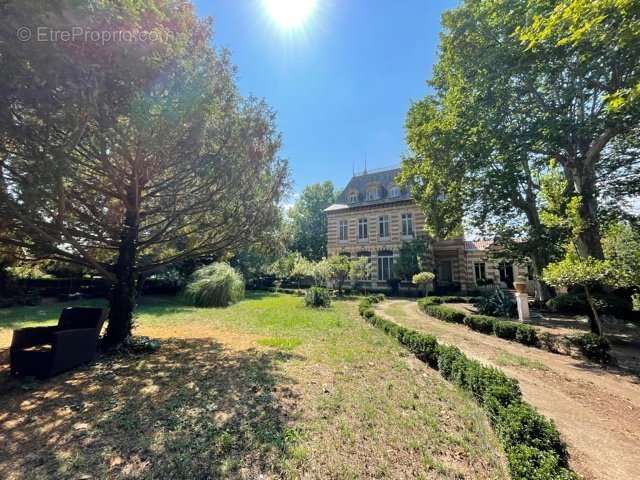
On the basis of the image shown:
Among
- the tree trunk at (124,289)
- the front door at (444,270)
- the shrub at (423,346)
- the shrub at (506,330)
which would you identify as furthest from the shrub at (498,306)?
the tree trunk at (124,289)

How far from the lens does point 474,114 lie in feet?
36.1

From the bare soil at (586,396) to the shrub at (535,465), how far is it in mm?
642

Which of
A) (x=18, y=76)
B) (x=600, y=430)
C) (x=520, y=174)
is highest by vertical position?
(x=520, y=174)

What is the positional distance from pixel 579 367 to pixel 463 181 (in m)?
10.3

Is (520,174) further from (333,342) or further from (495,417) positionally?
(495,417)

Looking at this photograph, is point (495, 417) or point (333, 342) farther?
point (333, 342)

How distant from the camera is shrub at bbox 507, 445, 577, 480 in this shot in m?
2.23

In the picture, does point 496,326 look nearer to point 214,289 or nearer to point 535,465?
point 535,465

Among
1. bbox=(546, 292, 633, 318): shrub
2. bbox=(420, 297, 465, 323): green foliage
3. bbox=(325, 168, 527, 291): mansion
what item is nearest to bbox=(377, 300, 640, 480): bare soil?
bbox=(420, 297, 465, 323): green foliage

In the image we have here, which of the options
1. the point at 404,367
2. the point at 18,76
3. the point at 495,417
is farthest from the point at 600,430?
the point at 18,76

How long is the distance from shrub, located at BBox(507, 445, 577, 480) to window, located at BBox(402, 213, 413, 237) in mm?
23402

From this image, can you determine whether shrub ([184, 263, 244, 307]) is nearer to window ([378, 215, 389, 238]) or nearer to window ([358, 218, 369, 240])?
window ([358, 218, 369, 240])

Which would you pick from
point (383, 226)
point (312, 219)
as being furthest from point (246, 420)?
point (312, 219)

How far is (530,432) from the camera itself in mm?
2684
